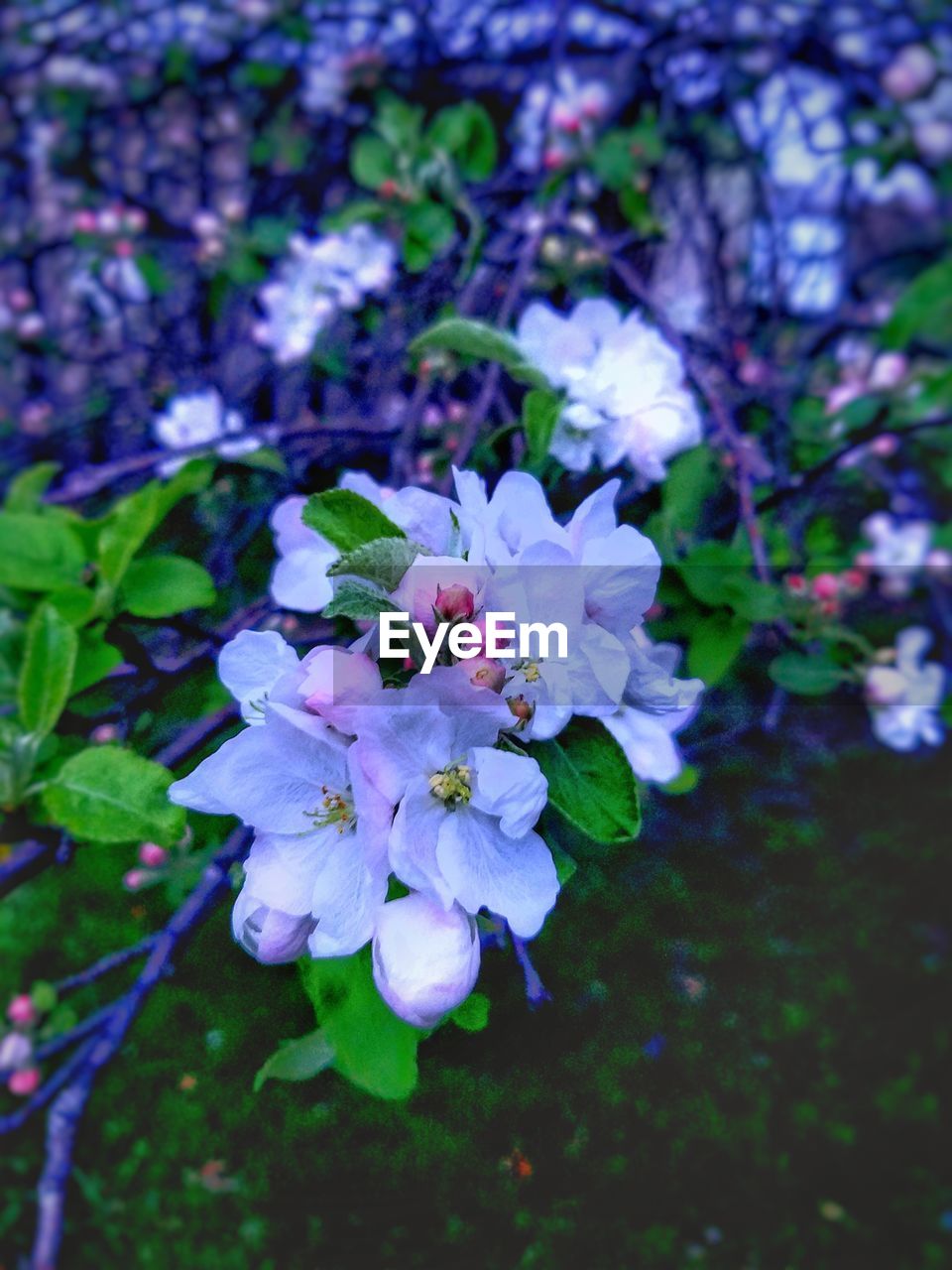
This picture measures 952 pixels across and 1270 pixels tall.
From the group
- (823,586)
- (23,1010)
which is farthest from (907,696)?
(23,1010)

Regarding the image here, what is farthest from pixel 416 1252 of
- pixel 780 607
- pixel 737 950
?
pixel 780 607

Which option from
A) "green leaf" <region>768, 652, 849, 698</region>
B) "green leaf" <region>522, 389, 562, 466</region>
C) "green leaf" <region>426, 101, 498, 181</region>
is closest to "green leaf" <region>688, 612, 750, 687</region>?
"green leaf" <region>768, 652, 849, 698</region>

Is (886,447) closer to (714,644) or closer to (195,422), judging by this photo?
(714,644)

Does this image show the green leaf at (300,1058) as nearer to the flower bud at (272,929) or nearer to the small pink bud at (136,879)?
the flower bud at (272,929)

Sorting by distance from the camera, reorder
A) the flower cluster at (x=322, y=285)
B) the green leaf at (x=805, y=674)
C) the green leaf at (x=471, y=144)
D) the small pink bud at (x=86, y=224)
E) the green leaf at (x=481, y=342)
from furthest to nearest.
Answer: the small pink bud at (x=86, y=224)
the flower cluster at (x=322, y=285)
the green leaf at (x=471, y=144)
the green leaf at (x=805, y=674)
the green leaf at (x=481, y=342)

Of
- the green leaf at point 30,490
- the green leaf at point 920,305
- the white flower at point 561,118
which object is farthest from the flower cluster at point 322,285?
the green leaf at point 920,305

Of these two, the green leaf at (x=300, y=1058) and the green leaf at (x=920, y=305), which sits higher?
the green leaf at (x=920, y=305)
